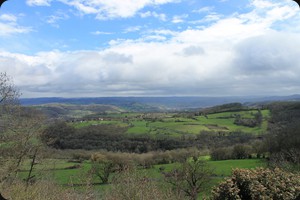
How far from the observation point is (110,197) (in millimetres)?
12773

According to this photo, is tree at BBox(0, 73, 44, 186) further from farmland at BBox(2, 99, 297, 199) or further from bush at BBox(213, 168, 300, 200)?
farmland at BBox(2, 99, 297, 199)

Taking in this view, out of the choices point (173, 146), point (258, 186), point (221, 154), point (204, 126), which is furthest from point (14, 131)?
point (204, 126)

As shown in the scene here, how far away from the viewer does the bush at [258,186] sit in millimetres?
8750

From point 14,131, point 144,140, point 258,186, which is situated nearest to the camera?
point 258,186

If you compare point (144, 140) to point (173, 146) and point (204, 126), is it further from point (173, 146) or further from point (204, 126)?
point (204, 126)

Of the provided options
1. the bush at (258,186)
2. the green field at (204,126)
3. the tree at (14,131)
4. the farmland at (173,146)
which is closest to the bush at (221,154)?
the farmland at (173,146)

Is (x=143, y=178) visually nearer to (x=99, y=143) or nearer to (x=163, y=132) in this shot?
(x=99, y=143)

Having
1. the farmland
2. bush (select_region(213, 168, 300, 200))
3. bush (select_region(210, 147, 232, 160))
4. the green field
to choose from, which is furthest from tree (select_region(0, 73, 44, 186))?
the green field

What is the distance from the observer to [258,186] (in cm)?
880

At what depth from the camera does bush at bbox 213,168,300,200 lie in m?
8.75

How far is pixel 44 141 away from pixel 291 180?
1341 centimetres

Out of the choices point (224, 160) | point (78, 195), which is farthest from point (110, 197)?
point (224, 160)

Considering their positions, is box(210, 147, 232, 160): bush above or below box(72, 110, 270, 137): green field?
below

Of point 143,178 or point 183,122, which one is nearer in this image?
point 143,178
